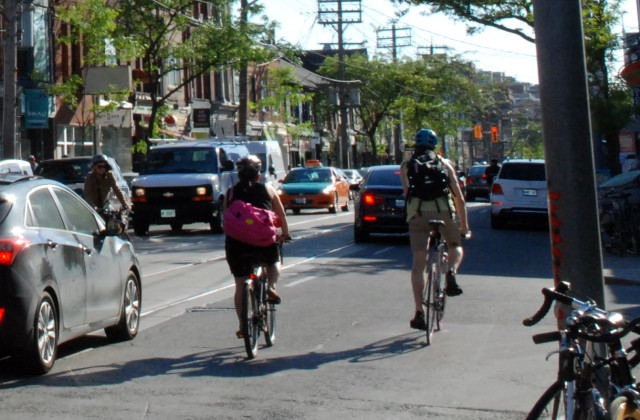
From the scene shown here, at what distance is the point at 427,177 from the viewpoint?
10.5 meters

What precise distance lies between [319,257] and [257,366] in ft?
36.0

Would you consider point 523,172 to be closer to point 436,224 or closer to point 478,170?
point 436,224

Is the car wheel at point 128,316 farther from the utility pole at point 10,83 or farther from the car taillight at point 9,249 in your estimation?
the utility pole at point 10,83

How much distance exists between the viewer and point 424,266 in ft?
34.2

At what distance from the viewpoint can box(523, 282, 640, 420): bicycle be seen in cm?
409

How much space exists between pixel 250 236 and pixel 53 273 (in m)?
1.68

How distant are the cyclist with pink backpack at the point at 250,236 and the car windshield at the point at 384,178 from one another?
13.8 m

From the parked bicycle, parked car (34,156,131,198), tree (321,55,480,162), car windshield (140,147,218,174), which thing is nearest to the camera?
the parked bicycle

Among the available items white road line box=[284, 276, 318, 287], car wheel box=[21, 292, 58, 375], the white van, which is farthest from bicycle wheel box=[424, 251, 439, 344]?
the white van

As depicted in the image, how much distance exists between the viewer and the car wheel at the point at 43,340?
8.38 m

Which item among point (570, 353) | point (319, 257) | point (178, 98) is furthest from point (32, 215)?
point (178, 98)

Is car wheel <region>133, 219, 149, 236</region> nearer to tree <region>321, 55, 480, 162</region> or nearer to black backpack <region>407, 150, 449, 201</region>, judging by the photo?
black backpack <region>407, 150, 449, 201</region>

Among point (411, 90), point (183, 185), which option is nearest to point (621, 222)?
point (183, 185)

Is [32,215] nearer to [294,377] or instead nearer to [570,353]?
[294,377]
